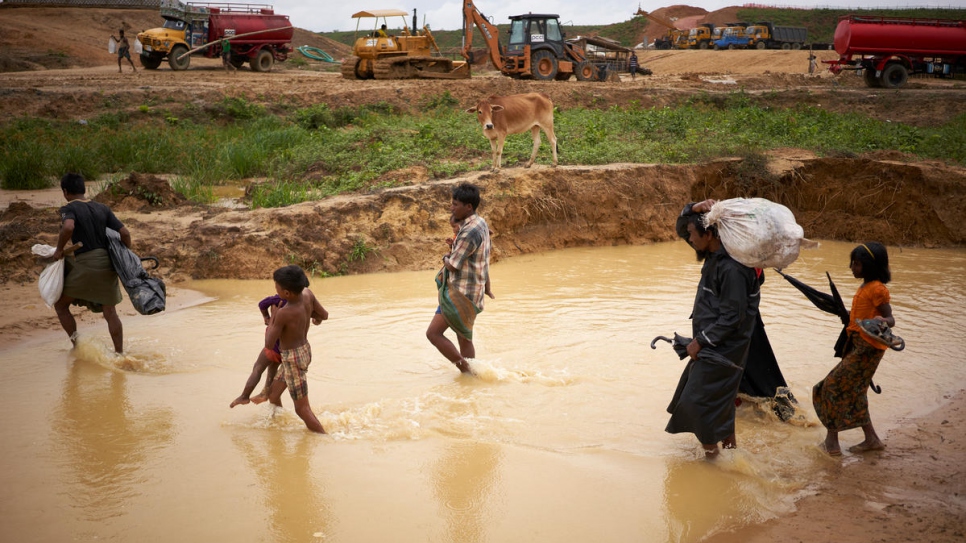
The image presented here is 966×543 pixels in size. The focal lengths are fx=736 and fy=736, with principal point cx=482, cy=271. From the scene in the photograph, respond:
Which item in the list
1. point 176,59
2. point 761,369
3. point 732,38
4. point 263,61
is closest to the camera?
point 761,369

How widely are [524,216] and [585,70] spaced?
14.8 m

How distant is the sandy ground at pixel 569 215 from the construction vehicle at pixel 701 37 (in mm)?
21495

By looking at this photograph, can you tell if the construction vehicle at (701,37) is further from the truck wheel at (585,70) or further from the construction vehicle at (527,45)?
the construction vehicle at (527,45)

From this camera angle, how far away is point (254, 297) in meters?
8.08

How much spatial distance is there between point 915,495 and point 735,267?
64.9 inches

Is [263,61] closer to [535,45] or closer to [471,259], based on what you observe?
[535,45]

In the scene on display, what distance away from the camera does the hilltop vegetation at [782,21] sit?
2005 inches

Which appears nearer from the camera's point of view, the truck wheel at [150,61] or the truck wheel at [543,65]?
the truck wheel at [543,65]

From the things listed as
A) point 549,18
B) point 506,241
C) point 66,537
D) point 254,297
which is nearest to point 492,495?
point 66,537

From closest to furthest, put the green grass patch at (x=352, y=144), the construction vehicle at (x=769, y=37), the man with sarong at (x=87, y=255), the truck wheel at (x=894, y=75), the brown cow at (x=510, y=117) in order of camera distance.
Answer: the man with sarong at (x=87, y=255) → the brown cow at (x=510, y=117) → the green grass patch at (x=352, y=144) → the truck wheel at (x=894, y=75) → the construction vehicle at (x=769, y=37)

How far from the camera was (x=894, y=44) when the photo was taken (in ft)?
75.4

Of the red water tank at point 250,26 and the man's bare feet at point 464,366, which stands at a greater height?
the red water tank at point 250,26

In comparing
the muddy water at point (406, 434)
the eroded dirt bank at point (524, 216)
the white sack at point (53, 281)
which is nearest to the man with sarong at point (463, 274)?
the muddy water at point (406, 434)

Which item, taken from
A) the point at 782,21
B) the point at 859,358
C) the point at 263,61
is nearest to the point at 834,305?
the point at 859,358
